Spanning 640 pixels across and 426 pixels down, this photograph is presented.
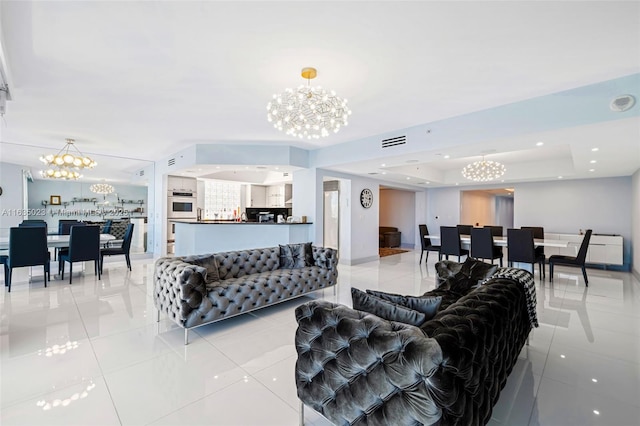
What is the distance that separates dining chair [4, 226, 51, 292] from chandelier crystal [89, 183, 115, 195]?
9.24 ft

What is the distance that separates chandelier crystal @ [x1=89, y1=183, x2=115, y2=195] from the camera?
286 inches

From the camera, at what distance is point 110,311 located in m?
3.67

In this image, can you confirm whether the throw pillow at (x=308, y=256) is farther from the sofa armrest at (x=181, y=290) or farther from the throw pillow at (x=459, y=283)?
the throw pillow at (x=459, y=283)

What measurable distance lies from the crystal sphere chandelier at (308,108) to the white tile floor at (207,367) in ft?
7.50

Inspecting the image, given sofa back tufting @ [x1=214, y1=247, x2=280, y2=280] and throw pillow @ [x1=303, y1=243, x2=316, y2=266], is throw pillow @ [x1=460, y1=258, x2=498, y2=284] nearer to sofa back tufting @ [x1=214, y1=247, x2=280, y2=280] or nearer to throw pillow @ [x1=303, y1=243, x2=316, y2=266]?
throw pillow @ [x1=303, y1=243, x2=316, y2=266]

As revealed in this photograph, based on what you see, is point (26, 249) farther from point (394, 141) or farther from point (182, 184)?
point (394, 141)

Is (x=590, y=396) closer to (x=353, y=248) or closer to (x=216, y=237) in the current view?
(x=353, y=248)

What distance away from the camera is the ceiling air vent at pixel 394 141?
15.9 feet

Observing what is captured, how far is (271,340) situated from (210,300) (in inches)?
30.3

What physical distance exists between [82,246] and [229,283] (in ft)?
12.1

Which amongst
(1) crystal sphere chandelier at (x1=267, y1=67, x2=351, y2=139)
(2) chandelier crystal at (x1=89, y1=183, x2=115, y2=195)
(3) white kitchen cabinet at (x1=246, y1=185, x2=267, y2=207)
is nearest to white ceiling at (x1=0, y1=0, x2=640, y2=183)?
(1) crystal sphere chandelier at (x1=267, y1=67, x2=351, y2=139)

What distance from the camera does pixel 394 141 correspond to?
4.97m

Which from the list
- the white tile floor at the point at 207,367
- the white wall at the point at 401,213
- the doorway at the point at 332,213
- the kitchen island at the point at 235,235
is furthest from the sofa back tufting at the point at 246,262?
the white wall at the point at 401,213

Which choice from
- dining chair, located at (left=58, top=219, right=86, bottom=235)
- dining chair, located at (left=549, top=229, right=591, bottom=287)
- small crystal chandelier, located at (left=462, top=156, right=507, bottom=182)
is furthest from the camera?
dining chair, located at (left=58, top=219, right=86, bottom=235)
